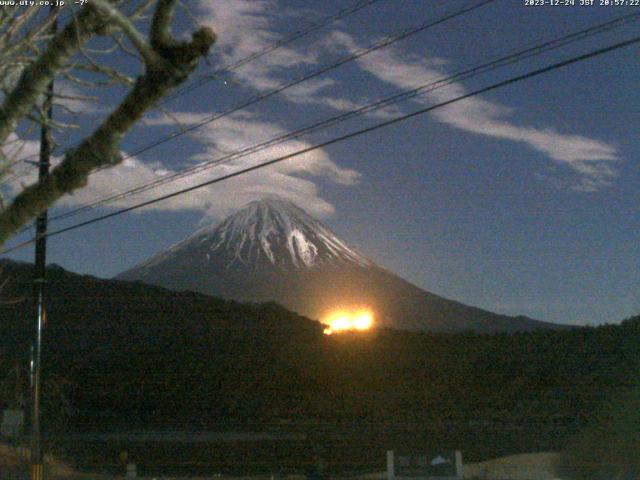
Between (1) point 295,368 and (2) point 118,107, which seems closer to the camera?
(2) point 118,107

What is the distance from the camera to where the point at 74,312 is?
179ft

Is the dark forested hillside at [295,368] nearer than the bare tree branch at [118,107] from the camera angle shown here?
No

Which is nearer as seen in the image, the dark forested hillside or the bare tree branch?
the bare tree branch

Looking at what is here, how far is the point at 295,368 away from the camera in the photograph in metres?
48.4

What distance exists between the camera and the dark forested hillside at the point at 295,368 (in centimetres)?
3847

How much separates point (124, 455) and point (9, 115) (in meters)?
22.2

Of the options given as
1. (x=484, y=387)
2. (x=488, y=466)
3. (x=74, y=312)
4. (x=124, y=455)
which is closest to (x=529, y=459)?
(x=488, y=466)

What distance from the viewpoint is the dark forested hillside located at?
3847cm

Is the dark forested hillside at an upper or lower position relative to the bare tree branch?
lower

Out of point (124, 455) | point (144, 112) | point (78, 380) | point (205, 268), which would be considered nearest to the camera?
point (144, 112)

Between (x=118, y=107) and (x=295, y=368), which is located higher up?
(x=118, y=107)

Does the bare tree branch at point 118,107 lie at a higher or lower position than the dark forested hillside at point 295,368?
higher

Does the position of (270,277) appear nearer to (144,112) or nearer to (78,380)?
(78,380)

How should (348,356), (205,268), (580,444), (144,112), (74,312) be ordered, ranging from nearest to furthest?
1. (144,112)
2. (580,444)
3. (348,356)
4. (74,312)
5. (205,268)
